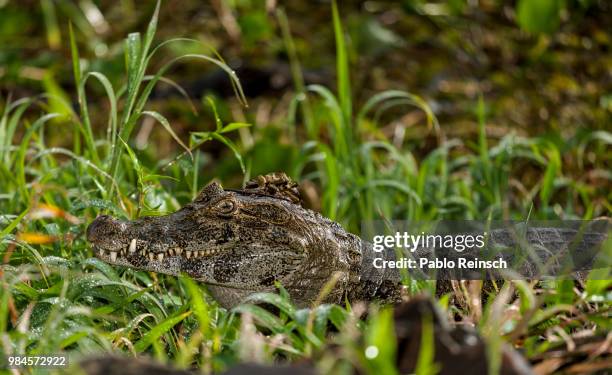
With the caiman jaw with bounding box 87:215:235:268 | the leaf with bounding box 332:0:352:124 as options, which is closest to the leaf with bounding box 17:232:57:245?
the caiman jaw with bounding box 87:215:235:268

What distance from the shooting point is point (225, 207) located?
3.29m

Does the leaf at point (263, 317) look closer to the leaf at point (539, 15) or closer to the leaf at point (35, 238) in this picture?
the leaf at point (35, 238)

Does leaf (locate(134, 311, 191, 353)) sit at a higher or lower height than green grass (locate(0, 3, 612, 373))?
lower

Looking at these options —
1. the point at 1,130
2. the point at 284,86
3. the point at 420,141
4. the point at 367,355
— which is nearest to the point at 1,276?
the point at 367,355

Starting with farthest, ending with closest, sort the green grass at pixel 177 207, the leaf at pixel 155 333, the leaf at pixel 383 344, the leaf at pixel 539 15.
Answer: the leaf at pixel 539 15 → the leaf at pixel 155 333 → the green grass at pixel 177 207 → the leaf at pixel 383 344

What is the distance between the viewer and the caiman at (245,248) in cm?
313

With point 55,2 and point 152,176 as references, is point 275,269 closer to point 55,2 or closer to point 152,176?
point 152,176

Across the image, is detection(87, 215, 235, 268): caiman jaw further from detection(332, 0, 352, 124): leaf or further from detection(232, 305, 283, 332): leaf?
detection(332, 0, 352, 124): leaf

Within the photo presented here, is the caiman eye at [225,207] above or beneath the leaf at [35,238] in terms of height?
above

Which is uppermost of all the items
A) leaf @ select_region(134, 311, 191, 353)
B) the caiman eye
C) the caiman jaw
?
the caiman eye

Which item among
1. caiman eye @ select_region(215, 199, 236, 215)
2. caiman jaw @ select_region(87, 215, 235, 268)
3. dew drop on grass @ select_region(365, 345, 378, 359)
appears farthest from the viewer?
caiman eye @ select_region(215, 199, 236, 215)
